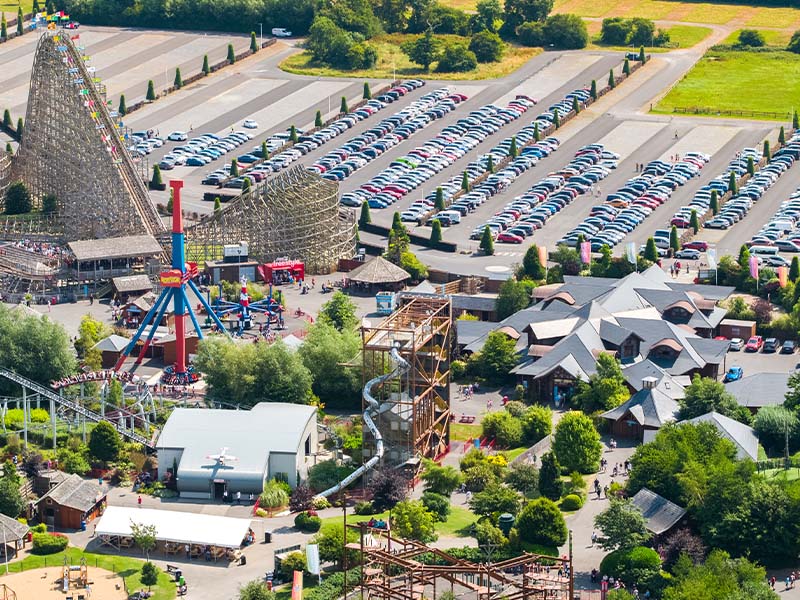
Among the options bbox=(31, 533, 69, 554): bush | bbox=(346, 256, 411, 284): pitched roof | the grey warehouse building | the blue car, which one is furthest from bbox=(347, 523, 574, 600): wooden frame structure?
bbox=(346, 256, 411, 284): pitched roof

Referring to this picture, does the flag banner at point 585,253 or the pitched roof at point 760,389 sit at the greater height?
the pitched roof at point 760,389

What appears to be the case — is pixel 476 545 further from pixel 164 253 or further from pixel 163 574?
pixel 164 253

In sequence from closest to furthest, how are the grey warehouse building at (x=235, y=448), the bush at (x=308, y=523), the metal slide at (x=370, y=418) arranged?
the bush at (x=308, y=523) < the metal slide at (x=370, y=418) < the grey warehouse building at (x=235, y=448)

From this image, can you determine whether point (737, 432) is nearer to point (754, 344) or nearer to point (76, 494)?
point (754, 344)

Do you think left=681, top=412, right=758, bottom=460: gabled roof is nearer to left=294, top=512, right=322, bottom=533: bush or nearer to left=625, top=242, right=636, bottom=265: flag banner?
left=294, top=512, right=322, bottom=533: bush

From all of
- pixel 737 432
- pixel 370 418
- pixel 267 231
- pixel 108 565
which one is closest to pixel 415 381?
pixel 370 418

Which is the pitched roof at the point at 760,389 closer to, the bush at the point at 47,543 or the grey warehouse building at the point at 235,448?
the grey warehouse building at the point at 235,448

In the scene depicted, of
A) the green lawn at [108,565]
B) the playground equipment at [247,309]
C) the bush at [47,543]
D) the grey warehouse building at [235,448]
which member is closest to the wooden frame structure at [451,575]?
the green lawn at [108,565]

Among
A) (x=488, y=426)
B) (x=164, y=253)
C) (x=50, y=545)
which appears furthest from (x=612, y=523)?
(x=164, y=253)
